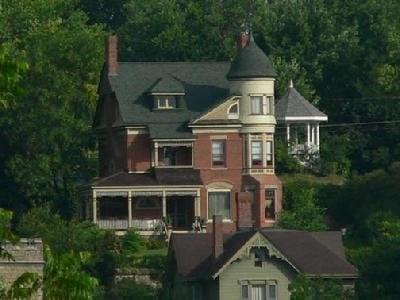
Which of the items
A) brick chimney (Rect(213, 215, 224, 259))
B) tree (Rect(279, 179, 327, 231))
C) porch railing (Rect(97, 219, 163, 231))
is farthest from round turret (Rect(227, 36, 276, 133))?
brick chimney (Rect(213, 215, 224, 259))

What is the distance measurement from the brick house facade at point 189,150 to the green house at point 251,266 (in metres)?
8.46

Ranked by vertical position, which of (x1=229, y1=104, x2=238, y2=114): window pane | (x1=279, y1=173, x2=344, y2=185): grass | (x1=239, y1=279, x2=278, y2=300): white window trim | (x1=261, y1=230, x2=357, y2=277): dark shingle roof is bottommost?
(x1=239, y1=279, x2=278, y2=300): white window trim

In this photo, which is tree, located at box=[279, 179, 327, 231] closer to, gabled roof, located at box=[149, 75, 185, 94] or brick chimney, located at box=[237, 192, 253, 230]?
brick chimney, located at box=[237, 192, 253, 230]

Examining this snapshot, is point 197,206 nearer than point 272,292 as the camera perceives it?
No

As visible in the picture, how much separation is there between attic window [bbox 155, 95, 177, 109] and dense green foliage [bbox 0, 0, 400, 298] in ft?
12.2

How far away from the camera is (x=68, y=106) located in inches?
3332

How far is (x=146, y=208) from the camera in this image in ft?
261

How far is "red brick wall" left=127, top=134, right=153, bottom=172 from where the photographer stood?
81.2 m

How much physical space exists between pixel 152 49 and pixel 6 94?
80579mm

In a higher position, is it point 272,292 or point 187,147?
point 187,147

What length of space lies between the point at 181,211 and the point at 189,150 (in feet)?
8.22

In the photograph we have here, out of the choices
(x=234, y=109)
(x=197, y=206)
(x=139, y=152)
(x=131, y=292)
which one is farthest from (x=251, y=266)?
Result: (x=139, y=152)

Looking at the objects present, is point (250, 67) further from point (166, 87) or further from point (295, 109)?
point (295, 109)

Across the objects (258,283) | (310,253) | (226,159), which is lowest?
(258,283)
